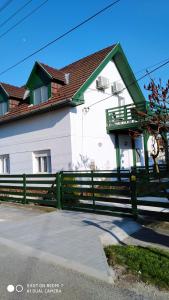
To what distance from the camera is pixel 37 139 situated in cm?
1641

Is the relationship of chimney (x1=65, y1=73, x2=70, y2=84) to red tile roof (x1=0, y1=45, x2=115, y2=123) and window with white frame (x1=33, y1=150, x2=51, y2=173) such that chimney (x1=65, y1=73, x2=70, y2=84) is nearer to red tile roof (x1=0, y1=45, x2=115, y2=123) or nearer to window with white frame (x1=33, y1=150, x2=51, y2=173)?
red tile roof (x1=0, y1=45, x2=115, y2=123)

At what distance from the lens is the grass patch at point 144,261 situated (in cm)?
441

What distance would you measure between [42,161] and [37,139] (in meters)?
1.27

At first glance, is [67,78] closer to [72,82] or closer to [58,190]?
[72,82]

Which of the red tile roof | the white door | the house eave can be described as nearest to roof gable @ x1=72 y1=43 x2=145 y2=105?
the red tile roof

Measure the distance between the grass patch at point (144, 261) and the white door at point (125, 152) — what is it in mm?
12120

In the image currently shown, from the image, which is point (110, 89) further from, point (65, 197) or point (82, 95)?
point (65, 197)

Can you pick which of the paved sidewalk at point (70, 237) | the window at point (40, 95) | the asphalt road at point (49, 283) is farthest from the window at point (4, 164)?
the asphalt road at point (49, 283)

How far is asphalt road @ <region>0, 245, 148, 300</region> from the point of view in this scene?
13.3ft

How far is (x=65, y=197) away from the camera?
10336mm

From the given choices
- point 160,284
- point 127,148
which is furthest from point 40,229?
point 127,148

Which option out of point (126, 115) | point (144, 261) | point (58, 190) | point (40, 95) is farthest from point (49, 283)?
point (40, 95)

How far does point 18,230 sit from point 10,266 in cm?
258

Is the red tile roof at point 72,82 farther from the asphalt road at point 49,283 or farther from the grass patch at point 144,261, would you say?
the asphalt road at point 49,283
